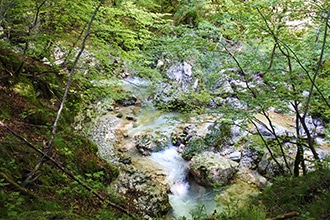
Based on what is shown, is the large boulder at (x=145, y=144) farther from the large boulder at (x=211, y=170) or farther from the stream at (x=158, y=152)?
the large boulder at (x=211, y=170)

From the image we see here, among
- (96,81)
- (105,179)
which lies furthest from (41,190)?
(96,81)

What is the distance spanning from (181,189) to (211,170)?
105cm

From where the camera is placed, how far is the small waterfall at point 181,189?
6473 mm

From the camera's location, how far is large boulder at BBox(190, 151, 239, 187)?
7.55 meters

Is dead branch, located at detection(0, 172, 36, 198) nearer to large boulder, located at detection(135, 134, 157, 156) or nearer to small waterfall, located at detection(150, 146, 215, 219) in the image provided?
small waterfall, located at detection(150, 146, 215, 219)

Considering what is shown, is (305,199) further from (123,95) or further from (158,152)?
(158,152)

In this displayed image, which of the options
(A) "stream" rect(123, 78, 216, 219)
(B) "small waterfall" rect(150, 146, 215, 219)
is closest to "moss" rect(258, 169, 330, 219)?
(A) "stream" rect(123, 78, 216, 219)

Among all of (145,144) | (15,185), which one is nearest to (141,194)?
(145,144)

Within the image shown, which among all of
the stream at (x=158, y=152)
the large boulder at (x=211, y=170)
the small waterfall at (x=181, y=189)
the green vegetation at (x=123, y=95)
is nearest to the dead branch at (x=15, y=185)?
the green vegetation at (x=123, y=95)

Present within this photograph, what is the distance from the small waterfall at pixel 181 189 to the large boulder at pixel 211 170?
241mm

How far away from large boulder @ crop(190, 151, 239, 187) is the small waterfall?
24 centimetres

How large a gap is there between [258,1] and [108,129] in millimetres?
6967

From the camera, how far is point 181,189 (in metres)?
7.45

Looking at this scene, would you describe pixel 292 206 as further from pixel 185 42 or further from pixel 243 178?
pixel 243 178
